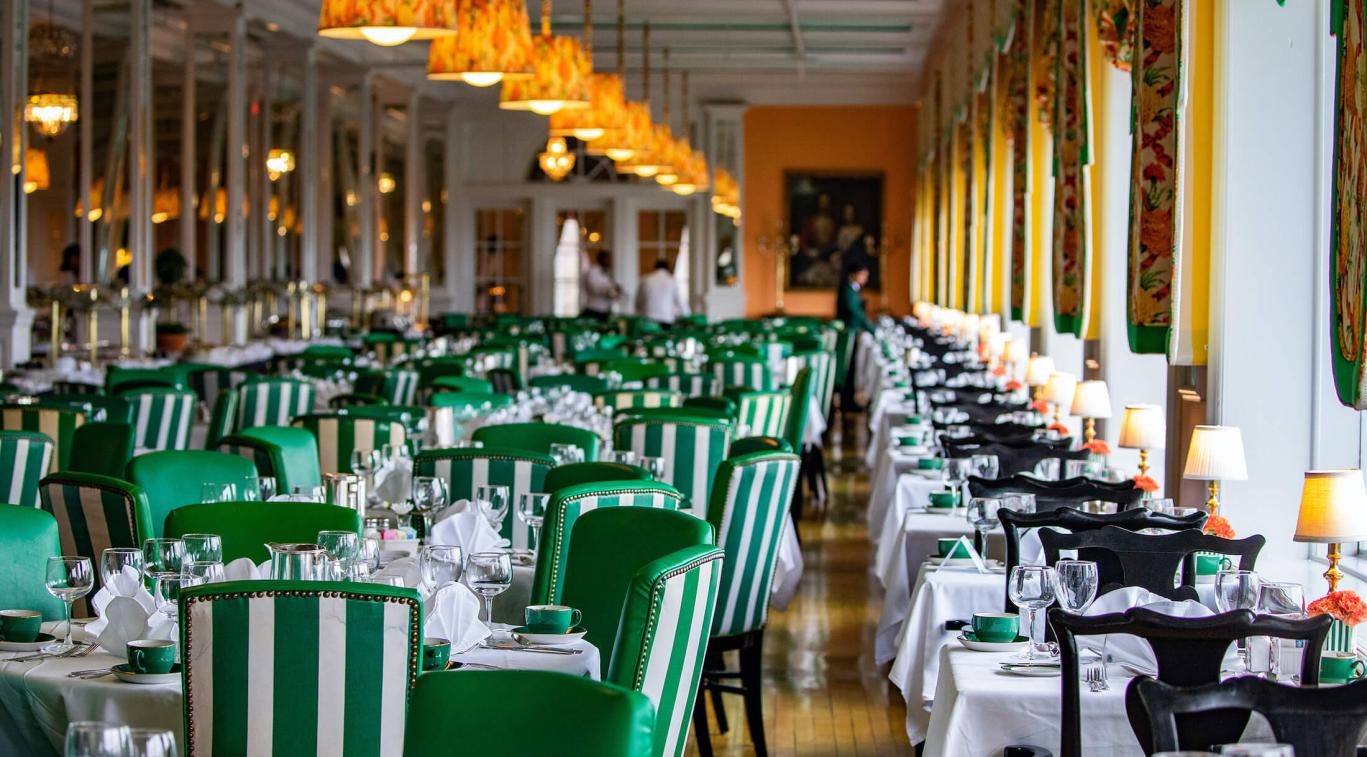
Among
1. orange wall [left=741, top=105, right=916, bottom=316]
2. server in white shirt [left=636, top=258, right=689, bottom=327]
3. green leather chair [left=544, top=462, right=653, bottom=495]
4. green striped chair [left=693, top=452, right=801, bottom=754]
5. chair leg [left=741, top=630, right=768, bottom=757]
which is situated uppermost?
orange wall [left=741, top=105, right=916, bottom=316]

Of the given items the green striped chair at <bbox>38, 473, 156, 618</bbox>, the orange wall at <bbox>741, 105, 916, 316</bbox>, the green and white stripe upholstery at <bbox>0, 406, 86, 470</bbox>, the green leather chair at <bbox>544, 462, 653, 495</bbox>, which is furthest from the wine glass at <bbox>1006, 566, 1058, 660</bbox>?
the orange wall at <bbox>741, 105, 916, 316</bbox>

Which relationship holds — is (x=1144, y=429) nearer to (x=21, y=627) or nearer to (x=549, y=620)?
(x=549, y=620)

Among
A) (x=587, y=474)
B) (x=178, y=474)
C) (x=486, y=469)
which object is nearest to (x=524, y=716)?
(x=587, y=474)

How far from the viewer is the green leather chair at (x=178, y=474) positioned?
543 centimetres

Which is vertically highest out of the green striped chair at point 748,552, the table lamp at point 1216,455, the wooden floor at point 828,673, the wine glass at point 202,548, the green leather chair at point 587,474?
the table lamp at point 1216,455

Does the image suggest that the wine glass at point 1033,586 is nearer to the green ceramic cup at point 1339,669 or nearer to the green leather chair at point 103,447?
the green ceramic cup at point 1339,669

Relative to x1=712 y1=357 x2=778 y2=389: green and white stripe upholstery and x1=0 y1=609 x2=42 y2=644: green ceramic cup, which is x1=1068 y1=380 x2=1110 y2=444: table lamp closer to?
x1=712 y1=357 x2=778 y2=389: green and white stripe upholstery

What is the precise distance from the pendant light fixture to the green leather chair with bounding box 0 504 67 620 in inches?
207

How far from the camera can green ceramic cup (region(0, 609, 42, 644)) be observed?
356 centimetres

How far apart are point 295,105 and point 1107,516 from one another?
1735 cm

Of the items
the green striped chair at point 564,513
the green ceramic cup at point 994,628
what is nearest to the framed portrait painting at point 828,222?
the green striped chair at point 564,513

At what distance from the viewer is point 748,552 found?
5.33 metres

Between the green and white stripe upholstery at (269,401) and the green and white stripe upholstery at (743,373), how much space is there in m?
3.11

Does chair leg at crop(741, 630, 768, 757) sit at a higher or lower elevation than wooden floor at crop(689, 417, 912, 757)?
higher
